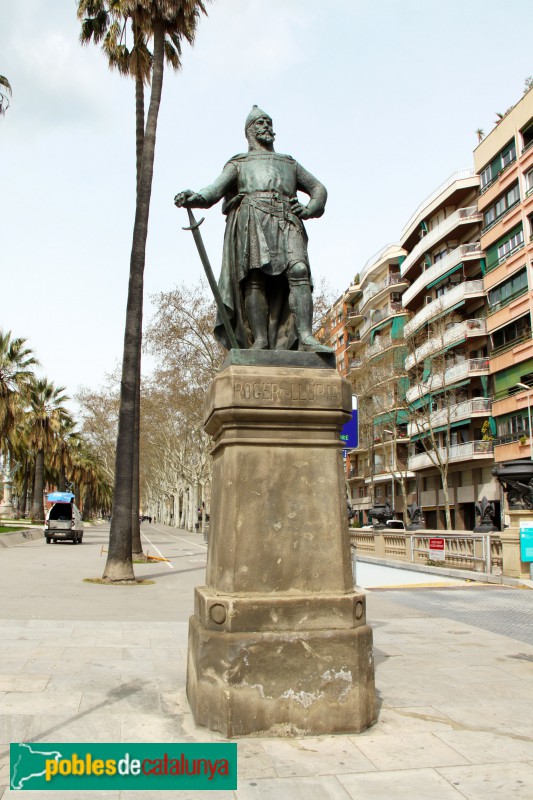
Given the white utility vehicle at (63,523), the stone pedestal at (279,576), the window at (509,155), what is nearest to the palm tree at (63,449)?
the white utility vehicle at (63,523)

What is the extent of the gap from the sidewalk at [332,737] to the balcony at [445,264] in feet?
126

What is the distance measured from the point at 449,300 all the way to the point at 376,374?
6885 mm

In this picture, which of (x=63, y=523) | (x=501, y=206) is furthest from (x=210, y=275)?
(x=501, y=206)

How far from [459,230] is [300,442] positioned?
4462cm

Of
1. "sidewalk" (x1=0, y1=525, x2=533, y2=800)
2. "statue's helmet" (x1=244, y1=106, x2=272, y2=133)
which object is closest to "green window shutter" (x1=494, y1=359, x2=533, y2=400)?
"sidewalk" (x1=0, y1=525, x2=533, y2=800)

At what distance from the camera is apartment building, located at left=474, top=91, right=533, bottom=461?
37844mm

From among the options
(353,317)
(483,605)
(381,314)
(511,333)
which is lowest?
(483,605)

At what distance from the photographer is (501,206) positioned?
135ft

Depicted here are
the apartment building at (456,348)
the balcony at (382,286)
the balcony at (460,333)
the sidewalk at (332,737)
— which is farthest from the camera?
the balcony at (382,286)

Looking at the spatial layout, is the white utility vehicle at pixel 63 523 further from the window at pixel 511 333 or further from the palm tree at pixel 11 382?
the window at pixel 511 333

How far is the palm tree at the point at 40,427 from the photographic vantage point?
51219 mm

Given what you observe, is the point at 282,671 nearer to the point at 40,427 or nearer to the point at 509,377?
the point at 509,377

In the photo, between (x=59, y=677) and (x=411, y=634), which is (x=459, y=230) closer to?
(x=411, y=634)

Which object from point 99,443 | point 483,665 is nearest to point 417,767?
point 483,665
